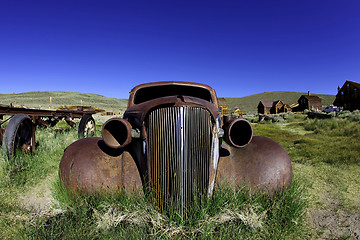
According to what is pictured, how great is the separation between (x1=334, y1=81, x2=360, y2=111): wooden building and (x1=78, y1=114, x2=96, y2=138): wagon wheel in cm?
4682

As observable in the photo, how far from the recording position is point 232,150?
9.32ft

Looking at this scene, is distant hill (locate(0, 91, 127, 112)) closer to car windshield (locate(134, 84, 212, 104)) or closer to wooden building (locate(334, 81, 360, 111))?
car windshield (locate(134, 84, 212, 104))

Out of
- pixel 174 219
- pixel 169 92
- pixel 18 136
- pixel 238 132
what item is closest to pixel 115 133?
pixel 174 219

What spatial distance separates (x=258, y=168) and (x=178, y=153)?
46.4 inches

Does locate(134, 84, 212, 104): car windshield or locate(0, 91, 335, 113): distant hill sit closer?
locate(134, 84, 212, 104): car windshield

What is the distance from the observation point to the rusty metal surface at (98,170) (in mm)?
2377

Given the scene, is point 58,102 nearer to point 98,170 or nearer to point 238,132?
point 98,170

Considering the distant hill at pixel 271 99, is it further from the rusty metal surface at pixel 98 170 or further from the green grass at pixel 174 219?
the rusty metal surface at pixel 98 170

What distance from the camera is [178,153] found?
2.06 meters

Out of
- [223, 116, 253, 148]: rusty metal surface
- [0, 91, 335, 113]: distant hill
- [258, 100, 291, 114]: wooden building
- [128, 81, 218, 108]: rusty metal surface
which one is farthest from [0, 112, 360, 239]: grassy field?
[258, 100, 291, 114]: wooden building

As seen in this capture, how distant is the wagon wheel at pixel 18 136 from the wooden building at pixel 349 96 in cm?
4892

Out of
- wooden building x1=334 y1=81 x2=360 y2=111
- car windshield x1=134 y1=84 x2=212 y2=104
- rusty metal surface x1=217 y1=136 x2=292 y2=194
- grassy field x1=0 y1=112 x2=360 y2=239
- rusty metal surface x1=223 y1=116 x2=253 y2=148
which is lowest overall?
grassy field x1=0 y1=112 x2=360 y2=239

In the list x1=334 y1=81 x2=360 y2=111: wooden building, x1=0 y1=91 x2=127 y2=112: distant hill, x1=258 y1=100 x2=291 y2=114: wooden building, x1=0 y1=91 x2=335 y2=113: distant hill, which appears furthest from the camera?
x1=0 y1=91 x2=335 y2=113: distant hill

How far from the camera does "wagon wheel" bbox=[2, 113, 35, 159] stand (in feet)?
12.2
